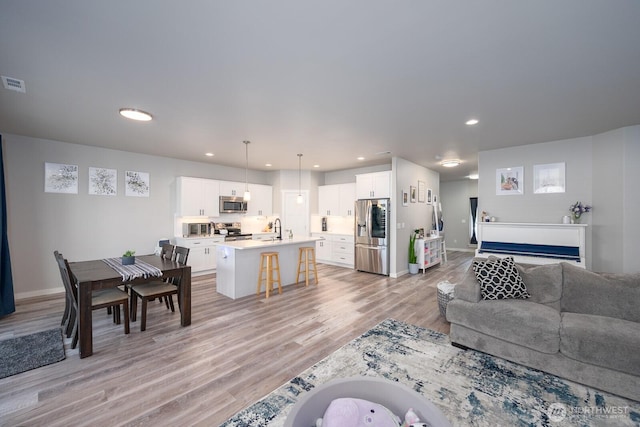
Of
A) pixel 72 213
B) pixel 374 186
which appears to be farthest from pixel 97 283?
pixel 374 186

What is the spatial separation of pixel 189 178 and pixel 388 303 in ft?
16.3

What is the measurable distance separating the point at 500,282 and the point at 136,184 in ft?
22.0

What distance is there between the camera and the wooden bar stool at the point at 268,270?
458cm

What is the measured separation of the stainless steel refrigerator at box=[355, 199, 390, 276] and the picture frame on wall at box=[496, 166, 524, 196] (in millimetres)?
2220

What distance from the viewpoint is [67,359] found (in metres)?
2.62

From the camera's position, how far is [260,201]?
24.5 feet

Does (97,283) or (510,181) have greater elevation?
(510,181)

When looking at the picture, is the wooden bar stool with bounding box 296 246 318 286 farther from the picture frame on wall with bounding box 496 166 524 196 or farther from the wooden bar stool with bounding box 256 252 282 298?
the picture frame on wall with bounding box 496 166 524 196

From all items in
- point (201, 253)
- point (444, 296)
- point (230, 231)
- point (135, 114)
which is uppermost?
point (135, 114)

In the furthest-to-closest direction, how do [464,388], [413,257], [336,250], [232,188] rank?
[336,250] < [232,188] < [413,257] < [464,388]

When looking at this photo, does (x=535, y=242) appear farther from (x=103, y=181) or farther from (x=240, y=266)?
(x=103, y=181)

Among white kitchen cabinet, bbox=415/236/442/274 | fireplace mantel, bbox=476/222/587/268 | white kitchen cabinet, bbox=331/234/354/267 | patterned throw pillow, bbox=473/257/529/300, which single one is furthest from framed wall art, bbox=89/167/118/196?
fireplace mantel, bbox=476/222/587/268

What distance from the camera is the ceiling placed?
1.71m

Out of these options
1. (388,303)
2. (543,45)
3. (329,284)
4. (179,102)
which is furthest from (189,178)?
(543,45)
